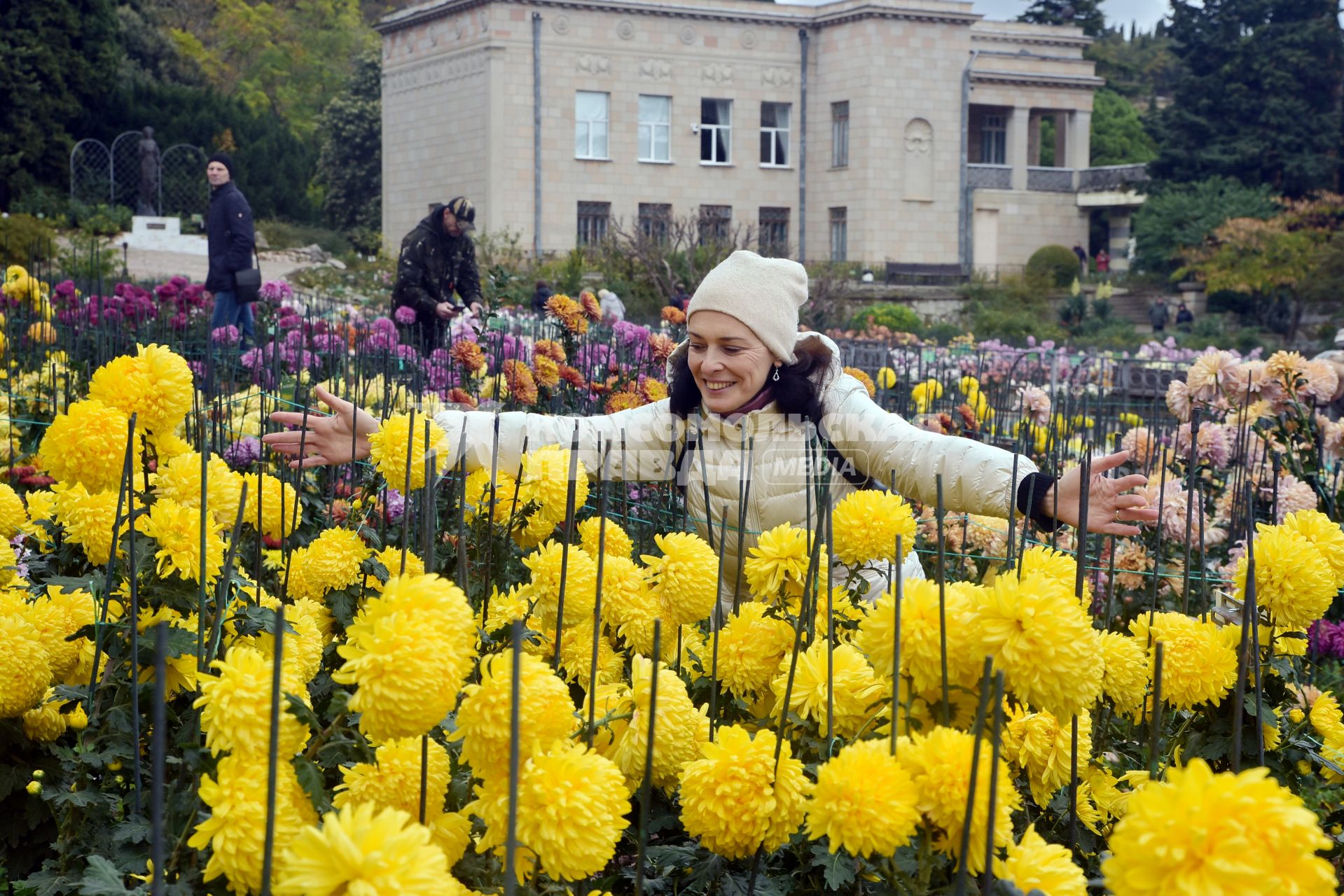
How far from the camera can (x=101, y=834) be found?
1676 millimetres

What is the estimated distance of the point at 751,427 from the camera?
3.06 metres

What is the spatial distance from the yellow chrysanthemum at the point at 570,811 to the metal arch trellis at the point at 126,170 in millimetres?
33226

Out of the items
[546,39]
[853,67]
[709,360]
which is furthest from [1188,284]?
[709,360]

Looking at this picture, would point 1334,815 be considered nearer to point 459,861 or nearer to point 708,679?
point 708,679

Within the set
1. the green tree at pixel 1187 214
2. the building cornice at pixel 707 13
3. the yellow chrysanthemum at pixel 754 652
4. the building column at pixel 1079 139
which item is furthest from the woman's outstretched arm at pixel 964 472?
the building column at pixel 1079 139

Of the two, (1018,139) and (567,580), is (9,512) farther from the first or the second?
(1018,139)

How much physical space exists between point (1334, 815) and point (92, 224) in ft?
94.1

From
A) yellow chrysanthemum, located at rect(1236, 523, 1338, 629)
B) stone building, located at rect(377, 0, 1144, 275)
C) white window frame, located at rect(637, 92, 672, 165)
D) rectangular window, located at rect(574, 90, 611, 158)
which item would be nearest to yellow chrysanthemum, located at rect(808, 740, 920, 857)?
yellow chrysanthemum, located at rect(1236, 523, 1338, 629)

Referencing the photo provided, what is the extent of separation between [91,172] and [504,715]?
32.9 metres

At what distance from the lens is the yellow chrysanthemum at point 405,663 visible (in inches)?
44.0

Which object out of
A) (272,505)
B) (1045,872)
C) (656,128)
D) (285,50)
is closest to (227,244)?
(272,505)

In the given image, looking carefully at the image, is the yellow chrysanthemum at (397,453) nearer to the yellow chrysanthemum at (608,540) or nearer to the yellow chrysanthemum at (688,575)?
the yellow chrysanthemum at (608,540)

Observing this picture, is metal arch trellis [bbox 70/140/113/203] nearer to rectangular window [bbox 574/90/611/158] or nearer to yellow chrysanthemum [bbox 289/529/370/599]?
rectangular window [bbox 574/90/611/158]

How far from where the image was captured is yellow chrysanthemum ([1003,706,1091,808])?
59.6 inches
